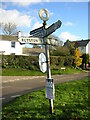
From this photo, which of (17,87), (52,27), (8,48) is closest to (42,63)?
(52,27)

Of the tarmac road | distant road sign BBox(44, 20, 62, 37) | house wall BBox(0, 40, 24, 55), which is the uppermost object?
house wall BBox(0, 40, 24, 55)

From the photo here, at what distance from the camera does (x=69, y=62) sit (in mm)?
38469

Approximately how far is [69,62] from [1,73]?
16137 millimetres

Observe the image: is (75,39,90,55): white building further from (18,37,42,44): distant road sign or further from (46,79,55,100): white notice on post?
(46,79,55,100): white notice on post

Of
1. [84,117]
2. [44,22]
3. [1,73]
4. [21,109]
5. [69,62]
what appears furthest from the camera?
[69,62]

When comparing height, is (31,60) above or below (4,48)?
below

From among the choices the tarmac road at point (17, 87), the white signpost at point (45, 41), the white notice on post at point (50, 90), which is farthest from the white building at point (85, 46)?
the white notice on post at point (50, 90)

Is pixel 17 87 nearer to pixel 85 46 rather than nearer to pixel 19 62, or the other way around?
pixel 19 62

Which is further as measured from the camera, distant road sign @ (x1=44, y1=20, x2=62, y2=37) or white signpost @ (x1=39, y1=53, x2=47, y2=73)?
white signpost @ (x1=39, y1=53, x2=47, y2=73)

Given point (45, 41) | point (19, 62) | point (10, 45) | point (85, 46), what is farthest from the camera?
point (85, 46)

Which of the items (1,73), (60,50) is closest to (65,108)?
(1,73)

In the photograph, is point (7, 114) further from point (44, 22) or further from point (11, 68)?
point (11, 68)

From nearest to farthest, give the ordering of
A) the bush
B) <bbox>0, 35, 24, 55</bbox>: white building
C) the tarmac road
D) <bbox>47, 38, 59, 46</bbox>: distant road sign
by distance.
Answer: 1. <bbox>47, 38, 59, 46</bbox>: distant road sign
2. the tarmac road
3. the bush
4. <bbox>0, 35, 24, 55</bbox>: white building

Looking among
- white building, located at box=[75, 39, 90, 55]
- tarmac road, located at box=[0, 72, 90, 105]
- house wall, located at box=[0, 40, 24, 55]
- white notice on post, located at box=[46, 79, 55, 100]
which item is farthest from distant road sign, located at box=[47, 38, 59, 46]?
white building, located at box=[75, 39, 90, 55]
